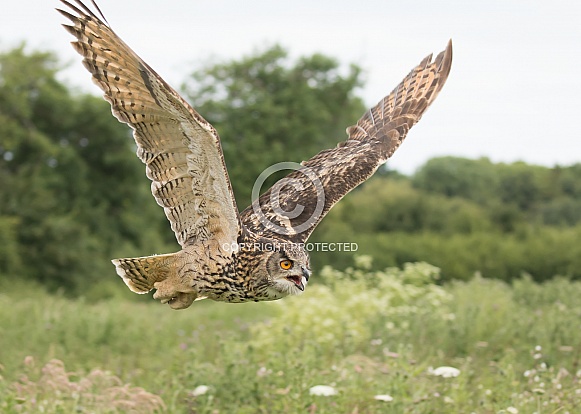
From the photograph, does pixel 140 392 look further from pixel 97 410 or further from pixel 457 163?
pixel 457 163

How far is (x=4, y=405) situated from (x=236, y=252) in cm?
168

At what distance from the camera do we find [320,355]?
21.9ft

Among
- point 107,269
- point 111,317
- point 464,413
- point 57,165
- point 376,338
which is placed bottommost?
point 464,413

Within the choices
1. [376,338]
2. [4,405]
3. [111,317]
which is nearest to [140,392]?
[4,405]

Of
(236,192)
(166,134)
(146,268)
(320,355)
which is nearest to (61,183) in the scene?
(236,192)

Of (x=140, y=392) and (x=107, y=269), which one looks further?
(x=107, y=269)

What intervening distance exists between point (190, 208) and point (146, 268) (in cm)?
48

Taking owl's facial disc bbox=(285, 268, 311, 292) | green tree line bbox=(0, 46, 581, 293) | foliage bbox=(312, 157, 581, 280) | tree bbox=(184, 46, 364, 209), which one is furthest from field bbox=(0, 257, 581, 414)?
tree bbox=(184, 46, 364, 209)

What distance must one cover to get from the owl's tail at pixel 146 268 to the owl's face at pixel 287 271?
72 cm

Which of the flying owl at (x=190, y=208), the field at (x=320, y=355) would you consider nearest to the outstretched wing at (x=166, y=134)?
the flying owl at (x=190, y=208)

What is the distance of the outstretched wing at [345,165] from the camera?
5430 millimetres

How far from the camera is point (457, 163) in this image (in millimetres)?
42250

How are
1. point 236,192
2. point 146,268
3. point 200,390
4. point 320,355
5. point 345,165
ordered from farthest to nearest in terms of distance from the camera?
1. point 236,192
2. point 320,355
3. point 345,165
4. point 200,390
5. point 146,268

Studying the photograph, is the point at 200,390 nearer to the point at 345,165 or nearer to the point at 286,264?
the point at 286,264
